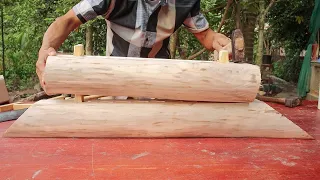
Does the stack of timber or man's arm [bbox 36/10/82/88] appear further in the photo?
man's arm [bbox 36/10/82/88]

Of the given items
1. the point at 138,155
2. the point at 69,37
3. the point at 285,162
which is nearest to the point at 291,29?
the point at 69,37

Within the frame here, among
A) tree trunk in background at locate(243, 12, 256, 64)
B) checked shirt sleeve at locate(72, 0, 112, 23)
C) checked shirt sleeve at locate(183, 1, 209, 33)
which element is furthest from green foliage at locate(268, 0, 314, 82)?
checked shirt sleeve at locate(72, 0, 112, 23)

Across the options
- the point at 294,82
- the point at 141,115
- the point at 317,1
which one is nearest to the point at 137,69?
the point at 141,115

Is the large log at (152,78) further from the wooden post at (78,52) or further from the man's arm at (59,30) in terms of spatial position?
the man's arm at (59,30)

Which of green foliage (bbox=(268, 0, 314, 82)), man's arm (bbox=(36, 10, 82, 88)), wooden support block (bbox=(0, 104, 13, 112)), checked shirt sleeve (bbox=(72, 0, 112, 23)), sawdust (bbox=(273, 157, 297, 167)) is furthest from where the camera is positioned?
green foliage (bbox=(268, 0, 314, 82))

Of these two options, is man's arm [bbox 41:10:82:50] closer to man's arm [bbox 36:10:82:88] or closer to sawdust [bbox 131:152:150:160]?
man's arm [bbox 36:10:82:88]

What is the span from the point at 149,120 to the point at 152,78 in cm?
19

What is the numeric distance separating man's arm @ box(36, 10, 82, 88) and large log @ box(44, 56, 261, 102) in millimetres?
178

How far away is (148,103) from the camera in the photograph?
1.53 metres

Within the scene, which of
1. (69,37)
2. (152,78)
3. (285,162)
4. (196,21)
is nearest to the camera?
(285,162)

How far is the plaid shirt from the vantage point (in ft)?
6.19

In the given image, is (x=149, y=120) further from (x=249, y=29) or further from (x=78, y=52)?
(x=249, y=29)

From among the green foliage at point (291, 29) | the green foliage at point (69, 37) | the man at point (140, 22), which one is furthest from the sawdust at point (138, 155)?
the green foliage at point (291, 29)

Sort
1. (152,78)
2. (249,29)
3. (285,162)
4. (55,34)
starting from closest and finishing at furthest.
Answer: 1. (285,162)
2. (152,78)
3. (55,34)
4. (249,29)
